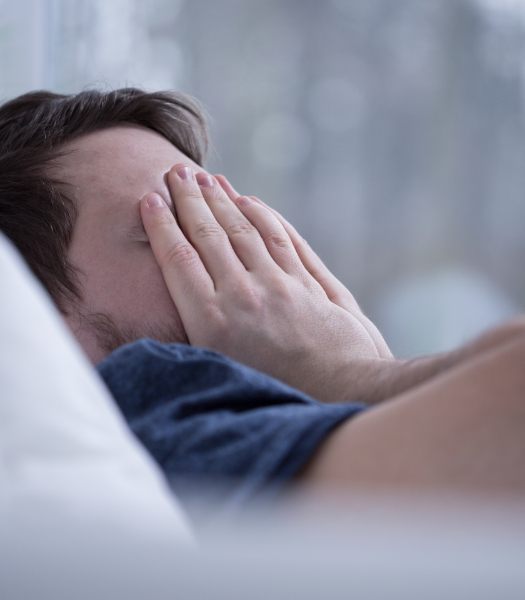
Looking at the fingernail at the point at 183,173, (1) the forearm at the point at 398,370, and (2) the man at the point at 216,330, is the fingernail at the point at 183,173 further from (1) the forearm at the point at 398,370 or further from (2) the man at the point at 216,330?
(1) the forearm at the point at 398,370

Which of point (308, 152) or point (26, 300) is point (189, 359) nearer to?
point (26, 300)

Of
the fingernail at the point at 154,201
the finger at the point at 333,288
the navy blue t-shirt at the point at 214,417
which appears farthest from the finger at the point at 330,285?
the navy blue t-shirt at the point at 214,417

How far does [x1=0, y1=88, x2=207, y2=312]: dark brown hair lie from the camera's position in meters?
1.00

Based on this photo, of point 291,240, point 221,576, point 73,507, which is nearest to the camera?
→ point 221,576

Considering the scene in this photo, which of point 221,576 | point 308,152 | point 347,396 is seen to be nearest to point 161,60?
point 308,152

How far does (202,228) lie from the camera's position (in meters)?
1.01

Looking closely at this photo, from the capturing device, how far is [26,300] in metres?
0.46

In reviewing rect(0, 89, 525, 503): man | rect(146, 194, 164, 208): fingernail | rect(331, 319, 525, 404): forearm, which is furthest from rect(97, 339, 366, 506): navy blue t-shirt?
rect(146, 194, 164, 208): fingernail

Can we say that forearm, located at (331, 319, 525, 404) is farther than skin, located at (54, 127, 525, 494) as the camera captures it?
No

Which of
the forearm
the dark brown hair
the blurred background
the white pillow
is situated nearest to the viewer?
the white pillow

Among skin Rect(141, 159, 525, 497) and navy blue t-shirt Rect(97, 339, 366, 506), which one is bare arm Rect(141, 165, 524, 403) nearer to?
skin Rect(141, 159, 525, 497)

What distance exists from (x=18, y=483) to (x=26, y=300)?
135 millimetres

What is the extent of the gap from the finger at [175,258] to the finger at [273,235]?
0.11 metres

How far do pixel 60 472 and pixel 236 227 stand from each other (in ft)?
2.29
